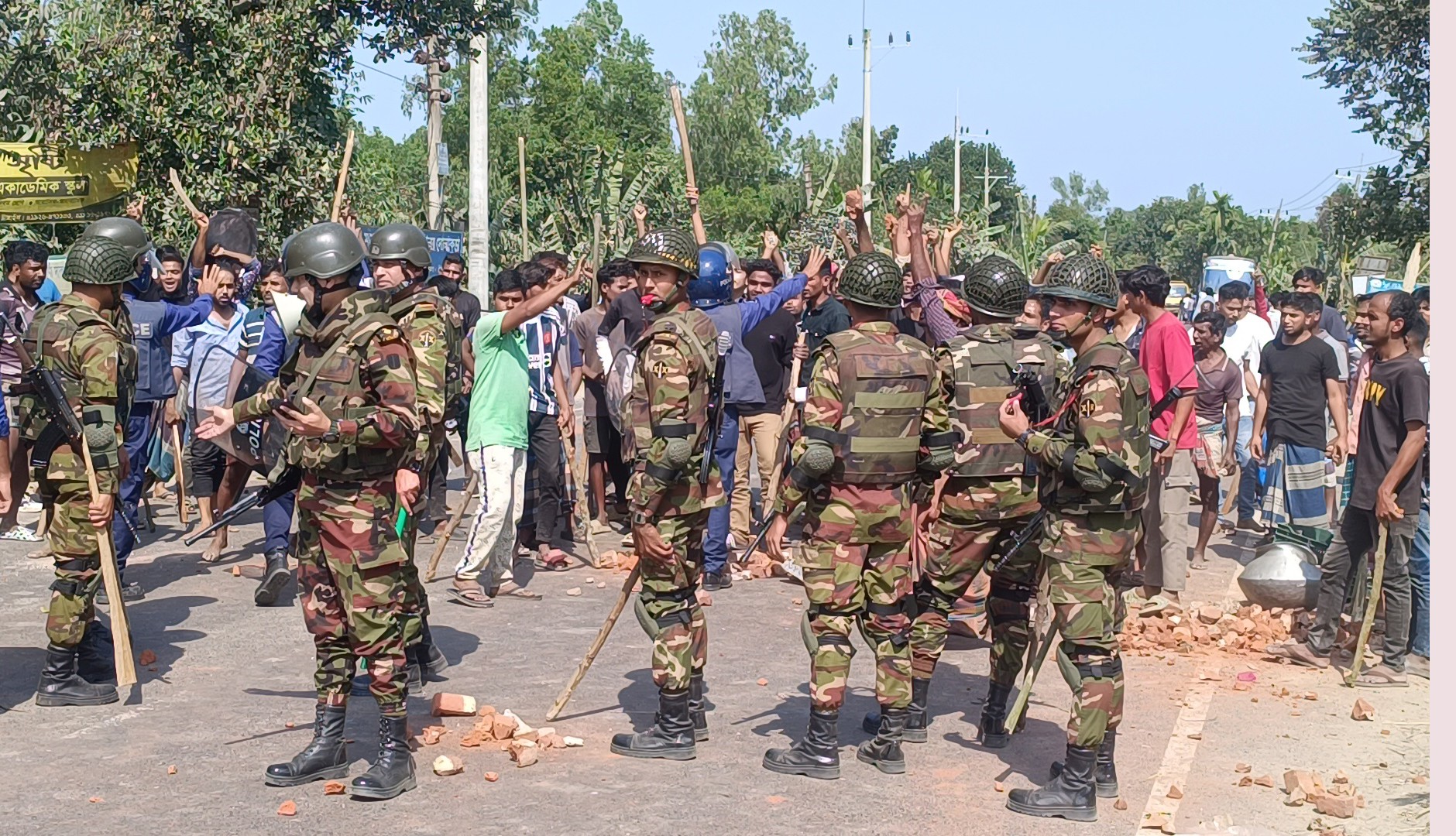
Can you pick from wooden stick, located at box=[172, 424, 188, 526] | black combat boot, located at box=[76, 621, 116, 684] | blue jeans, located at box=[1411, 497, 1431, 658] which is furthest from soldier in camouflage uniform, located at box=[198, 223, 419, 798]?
wooden stick, located at box=[172, 424, 188, 526]

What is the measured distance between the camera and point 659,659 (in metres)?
6.54

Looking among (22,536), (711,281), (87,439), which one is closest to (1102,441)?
(711,281)

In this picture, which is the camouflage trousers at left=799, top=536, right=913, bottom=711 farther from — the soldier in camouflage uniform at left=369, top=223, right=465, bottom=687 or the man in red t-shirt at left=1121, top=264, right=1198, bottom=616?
the man in red t-shirt at left=1121, top=264, right=1198, bottom=616

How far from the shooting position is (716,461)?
7.73 m

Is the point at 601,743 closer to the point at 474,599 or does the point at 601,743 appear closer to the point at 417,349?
the point at 417,349

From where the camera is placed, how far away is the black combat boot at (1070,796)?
5.88 metres

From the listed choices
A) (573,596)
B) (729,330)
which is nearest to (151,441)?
(573,596)

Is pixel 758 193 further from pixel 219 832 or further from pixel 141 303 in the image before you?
pixel 219 832

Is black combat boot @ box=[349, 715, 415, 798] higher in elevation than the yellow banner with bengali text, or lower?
lower

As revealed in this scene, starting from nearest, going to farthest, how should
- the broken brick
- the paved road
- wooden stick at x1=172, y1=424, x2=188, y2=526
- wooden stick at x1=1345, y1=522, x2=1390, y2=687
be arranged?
A: the paved road → the broken brick → wooden stick at x1=1345, y1=522, x2=1390, y2=687 → wooden stick at x1=172, y1=424, x2=188, y2=526

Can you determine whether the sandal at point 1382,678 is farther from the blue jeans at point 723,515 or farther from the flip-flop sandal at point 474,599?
the flip-flop sandal at point 474,599

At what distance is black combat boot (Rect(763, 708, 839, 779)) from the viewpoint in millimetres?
6289

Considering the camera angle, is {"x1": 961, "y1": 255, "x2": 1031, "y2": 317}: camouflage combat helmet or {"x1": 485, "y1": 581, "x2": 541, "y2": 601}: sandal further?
{"x1": 485, "y1": 581, "x2": 541, "y2": 601}: sandal

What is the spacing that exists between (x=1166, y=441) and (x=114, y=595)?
20.7 ft
